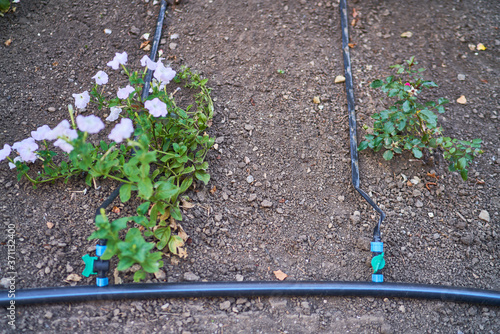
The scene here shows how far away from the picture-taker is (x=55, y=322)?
1.28 metres

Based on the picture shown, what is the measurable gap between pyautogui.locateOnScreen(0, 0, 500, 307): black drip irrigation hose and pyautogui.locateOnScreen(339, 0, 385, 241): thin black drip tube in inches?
9.1

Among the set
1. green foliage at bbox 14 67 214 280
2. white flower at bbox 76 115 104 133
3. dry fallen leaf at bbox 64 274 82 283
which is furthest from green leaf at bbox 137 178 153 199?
dry fallen leaf at bbox 64 274 82 283

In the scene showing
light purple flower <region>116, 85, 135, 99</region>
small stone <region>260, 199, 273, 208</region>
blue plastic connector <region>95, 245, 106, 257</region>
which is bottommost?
small stone <region>260, 199, 273, 208</region>

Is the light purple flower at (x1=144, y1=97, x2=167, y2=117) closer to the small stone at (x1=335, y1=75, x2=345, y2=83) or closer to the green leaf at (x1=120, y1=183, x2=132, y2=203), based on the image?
the green leaf at (x1=120, y1=183, x2=132, y2=203)

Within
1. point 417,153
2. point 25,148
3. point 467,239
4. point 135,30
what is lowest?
point 467,239

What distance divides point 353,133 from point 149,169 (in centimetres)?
103

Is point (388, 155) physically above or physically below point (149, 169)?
below

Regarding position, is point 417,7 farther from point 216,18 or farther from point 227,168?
point 227,168

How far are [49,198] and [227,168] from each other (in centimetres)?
82

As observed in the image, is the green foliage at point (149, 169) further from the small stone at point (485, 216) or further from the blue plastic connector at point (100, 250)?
the small stone at point (485, 216)

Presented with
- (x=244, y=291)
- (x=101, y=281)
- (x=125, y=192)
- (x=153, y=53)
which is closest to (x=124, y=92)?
(x=125, y=192)

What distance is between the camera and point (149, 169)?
51.8 inches

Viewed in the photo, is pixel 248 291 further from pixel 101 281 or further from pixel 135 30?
pixel 135 30

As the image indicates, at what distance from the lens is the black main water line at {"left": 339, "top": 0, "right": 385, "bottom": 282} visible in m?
1.45
